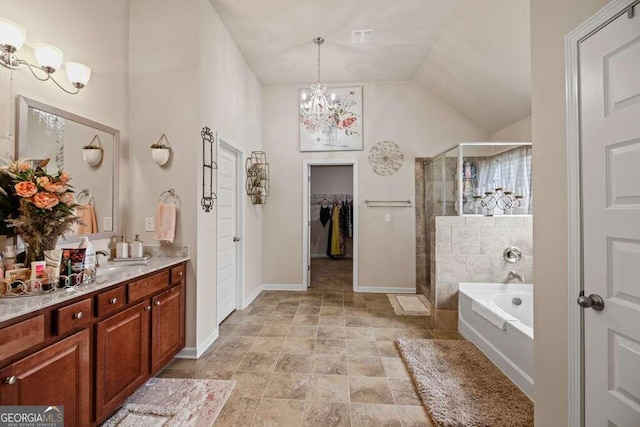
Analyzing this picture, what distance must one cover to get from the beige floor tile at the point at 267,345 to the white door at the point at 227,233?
59 cm

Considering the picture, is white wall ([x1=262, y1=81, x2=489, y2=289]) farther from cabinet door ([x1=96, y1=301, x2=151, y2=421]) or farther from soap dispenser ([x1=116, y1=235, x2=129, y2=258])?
cabinet door ([x1=96, y1=301, x2=151, y2=421])

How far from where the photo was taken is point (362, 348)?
2.59m

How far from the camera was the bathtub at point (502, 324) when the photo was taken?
1.96 meters

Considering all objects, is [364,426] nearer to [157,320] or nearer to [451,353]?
[451,353]

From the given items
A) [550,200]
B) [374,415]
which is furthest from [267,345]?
[550,200]

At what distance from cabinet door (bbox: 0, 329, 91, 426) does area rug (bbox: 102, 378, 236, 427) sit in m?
0.30

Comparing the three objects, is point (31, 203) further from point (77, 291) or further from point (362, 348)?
point (362, 348)

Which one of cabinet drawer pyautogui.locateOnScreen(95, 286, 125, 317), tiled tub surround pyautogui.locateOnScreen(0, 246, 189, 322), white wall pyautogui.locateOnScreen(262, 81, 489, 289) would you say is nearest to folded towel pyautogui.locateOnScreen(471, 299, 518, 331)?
white wall pyautogui.locateOnScreen(262, 81, 489, 289)

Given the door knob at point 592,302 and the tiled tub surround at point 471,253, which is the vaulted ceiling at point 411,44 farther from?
the door knob at point 592,302

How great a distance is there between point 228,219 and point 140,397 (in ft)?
6.16

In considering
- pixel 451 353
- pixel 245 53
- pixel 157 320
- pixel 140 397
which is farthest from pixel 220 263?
pixel 245 53

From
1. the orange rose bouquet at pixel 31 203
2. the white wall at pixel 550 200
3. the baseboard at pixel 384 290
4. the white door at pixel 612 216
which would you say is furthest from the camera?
the baseboard at pixel 384 290

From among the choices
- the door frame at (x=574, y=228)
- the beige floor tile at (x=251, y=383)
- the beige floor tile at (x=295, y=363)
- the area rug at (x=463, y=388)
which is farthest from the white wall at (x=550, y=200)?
the beige floor tile at (x=251, y=383)

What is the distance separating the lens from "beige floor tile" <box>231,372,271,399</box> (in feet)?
6.37
